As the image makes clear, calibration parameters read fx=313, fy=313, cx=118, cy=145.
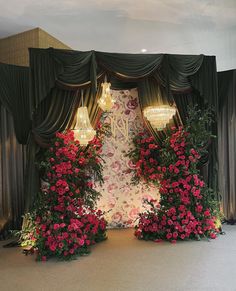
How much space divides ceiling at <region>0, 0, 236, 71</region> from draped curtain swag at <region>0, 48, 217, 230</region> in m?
0.59

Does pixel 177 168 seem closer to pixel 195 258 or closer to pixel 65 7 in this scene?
pixel 195 258

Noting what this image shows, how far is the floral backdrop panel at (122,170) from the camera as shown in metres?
4.66

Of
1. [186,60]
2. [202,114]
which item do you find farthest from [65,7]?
[202,114]

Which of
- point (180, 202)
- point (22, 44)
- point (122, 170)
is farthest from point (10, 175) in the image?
point (180, 202)

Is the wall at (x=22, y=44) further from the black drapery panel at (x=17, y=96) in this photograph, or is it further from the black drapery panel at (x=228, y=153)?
the black drapery panel at (x=228, y=153)

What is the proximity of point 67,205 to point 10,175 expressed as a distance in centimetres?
142

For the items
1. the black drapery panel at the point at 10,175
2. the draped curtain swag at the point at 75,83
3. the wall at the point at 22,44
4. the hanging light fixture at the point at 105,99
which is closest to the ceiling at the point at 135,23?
the wall at the point at 22,44

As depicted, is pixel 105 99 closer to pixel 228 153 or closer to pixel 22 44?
pixel 22 44

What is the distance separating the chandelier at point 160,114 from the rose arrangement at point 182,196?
27 cm

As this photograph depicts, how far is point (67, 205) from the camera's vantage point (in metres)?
3.77

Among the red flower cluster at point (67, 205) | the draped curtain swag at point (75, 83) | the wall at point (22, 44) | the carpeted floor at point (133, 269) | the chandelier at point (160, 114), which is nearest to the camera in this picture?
the carpeted floor at point (133, 269)

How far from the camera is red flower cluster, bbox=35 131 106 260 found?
3.61m

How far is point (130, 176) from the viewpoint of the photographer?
470 cm

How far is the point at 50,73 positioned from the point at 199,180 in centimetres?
239
